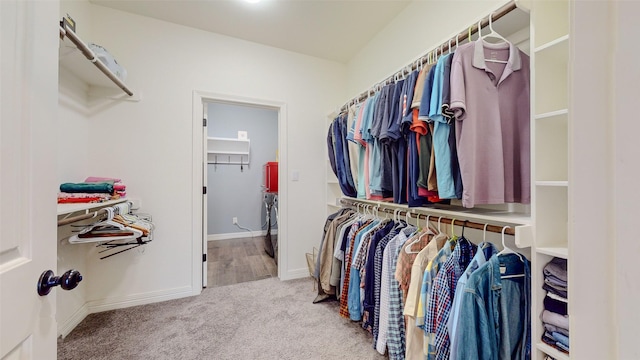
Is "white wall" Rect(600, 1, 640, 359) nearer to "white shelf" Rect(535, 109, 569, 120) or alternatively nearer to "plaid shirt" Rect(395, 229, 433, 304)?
"white shelf" Rect(535, 109, 569, 120)

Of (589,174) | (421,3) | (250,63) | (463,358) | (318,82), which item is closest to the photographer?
(589,174)

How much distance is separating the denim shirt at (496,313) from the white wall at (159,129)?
191 centimetres

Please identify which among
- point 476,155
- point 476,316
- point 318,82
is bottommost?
point 476,316

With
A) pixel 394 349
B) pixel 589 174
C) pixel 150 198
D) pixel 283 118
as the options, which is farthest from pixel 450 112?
pixel 150 198

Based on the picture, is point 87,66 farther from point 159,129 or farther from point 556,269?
point 556,269

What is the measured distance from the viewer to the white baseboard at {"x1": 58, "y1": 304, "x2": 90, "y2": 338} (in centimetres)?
168

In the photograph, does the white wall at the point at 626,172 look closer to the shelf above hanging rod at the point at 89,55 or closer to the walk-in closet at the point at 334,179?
the walk-in closet at the point at 334,179

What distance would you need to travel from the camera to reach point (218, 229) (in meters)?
4.28

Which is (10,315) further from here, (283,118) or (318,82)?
(318,82)

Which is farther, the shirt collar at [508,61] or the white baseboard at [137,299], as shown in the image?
the white baseboard at [137,299]

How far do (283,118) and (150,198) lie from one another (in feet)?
4.87

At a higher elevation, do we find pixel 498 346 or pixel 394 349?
pixel 498 346

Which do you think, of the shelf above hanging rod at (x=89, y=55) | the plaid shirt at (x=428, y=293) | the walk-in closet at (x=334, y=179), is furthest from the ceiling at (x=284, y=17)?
the plaid shirt at (x=428, y=293)

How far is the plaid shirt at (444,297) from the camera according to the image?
111 cm
